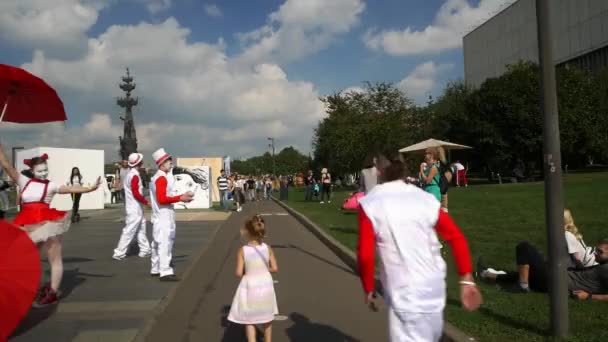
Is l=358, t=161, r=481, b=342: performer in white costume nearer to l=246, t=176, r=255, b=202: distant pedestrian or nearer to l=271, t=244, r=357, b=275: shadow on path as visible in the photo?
l=271, t=244, r=357, b=275: shadow on path

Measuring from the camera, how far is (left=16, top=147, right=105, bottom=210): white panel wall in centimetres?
2323

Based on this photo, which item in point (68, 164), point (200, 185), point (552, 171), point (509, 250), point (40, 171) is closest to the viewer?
point (552, 171)

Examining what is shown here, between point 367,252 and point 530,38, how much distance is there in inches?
2774

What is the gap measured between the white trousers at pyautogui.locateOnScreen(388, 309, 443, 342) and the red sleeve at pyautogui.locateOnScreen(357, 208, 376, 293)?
223mm

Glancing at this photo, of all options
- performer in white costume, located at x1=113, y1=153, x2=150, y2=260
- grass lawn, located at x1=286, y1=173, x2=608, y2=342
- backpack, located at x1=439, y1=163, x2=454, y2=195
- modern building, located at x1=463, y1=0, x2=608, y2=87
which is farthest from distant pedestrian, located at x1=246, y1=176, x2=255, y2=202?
backpack, located at x1=439, y1=163, x2=454, y2=195

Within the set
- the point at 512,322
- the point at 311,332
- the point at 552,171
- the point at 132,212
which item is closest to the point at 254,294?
the point at 311,332

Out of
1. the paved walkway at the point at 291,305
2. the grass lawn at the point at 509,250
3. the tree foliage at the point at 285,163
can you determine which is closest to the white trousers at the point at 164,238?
the paved walkway at the point at 291,305

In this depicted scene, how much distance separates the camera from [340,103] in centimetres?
5406

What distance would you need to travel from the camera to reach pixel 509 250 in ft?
30.5

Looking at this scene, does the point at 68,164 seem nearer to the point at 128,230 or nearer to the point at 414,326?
the point at 128,230

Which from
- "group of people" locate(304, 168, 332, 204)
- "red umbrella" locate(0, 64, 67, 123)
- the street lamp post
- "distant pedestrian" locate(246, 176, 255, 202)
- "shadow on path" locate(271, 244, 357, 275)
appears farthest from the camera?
"distant pedestrian" locate(246, 176, 255, 202)

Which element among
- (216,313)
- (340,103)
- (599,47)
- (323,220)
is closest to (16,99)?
(216,313)

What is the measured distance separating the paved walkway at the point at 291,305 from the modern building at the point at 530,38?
138 feet

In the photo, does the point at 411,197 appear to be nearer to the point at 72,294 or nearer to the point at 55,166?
the point at 72,294
